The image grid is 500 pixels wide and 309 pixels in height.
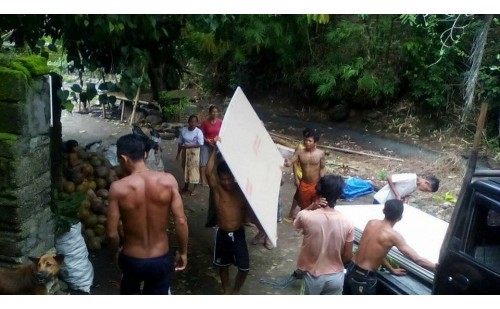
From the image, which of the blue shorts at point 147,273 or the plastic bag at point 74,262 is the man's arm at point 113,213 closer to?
the blue shorts at point 147,273

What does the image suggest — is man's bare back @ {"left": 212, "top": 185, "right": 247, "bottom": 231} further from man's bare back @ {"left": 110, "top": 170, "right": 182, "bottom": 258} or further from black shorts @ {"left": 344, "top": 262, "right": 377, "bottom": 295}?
black shorts @ {"left": 344, "top": 262, "right": 377, "bottom": 295}

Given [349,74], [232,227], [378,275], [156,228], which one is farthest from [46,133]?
[349,74]

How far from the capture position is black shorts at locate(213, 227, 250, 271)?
4262 mm

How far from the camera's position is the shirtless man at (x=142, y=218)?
337 cm

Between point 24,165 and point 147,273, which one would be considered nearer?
point 147,273

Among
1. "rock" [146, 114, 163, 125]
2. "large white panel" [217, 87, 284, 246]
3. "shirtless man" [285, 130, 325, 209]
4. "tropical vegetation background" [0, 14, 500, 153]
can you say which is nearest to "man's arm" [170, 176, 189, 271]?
"large white panel" [217, 87, 284, 246]

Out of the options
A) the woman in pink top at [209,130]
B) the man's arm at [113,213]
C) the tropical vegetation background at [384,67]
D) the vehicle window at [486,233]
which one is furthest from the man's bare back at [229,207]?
the tropical vegetation background at [384,67]

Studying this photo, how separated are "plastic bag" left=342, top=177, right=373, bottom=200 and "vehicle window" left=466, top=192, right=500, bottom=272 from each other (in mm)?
4543

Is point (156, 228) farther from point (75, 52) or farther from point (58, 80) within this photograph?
point (75, 52)

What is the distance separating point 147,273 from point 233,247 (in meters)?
0.90

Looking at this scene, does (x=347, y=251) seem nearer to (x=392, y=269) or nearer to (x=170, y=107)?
(x=392, y=269)

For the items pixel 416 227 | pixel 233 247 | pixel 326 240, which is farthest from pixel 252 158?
pixel 416 227

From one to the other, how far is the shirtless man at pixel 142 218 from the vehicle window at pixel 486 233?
1.67 metres

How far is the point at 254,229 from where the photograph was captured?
6.20 m
